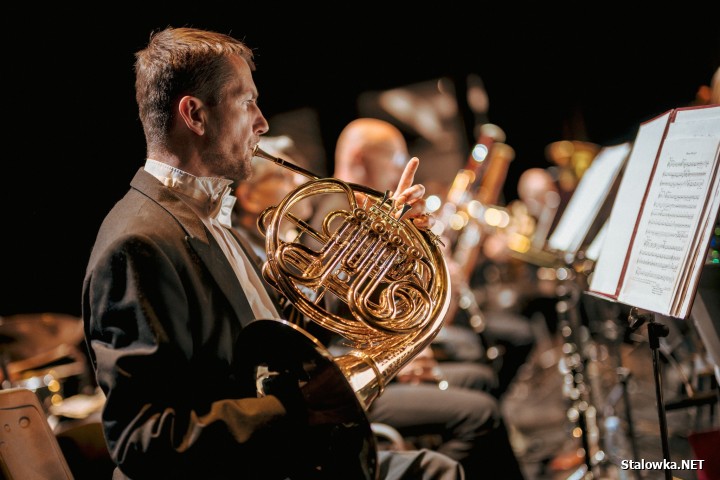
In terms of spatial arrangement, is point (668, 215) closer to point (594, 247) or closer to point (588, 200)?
point (594, 247)

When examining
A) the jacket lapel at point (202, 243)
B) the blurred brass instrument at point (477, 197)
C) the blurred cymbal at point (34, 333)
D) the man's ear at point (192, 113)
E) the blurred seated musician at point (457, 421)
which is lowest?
the blurred seated musician at point (457, 421)

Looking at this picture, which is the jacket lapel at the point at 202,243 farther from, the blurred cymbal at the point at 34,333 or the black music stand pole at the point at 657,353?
the blurred cymbal at the point at 34,333

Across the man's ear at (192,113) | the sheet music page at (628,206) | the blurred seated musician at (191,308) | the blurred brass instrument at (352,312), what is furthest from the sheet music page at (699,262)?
the man's ear at (192,113)

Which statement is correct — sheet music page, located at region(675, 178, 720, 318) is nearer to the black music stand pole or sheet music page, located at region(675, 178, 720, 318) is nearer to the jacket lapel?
the black music stand pole

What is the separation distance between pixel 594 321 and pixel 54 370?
434 cm

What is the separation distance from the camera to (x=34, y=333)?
3199mm

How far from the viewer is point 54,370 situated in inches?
148

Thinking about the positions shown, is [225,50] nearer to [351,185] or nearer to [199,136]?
[199,136]

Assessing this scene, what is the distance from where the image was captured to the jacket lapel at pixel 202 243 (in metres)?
1.43

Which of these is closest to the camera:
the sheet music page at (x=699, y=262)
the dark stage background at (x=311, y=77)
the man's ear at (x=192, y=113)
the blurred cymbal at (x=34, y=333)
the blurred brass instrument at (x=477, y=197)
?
the sheet music page at (x=699, y=262)

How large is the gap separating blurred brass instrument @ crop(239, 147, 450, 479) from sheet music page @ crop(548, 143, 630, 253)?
1147 mm

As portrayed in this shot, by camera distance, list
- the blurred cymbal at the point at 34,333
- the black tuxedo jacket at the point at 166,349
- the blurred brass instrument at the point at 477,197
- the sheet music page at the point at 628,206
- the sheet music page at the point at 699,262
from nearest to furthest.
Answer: the black tuxedo jacket at the point at 166,349
the sheet music page at the point at 699,262
the sheet music page at the point at 628,206
the blurred cymbal at the point at 34,333
the blurred brass instrument at the point at 477,197

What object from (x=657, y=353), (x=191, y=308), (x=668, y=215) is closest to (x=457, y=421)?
(x=657, y=353)

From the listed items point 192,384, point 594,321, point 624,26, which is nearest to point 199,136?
point 192,384
